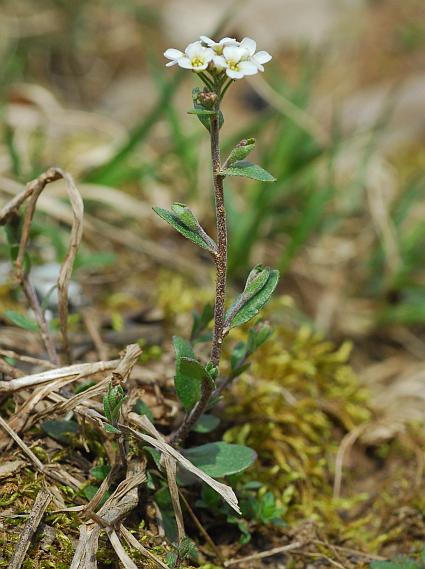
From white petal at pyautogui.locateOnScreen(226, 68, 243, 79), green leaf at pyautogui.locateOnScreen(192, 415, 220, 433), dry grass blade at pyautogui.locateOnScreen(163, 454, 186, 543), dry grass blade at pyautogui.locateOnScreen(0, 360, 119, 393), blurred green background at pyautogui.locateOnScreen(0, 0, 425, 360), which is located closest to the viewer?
white petal at pyautogui.locateOnScreen(226, 68, 243, 79)

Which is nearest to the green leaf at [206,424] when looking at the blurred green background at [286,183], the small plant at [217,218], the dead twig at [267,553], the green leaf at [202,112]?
the small plant at [217,218]

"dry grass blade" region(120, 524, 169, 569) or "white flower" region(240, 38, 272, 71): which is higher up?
"white flower" region(240, 38, 272, 71)

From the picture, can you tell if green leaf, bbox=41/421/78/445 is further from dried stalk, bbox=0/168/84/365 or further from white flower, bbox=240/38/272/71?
white flower, bbox=240/38/272/71

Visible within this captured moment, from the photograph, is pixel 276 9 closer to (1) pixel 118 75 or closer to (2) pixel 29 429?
(1) pixel 118 75

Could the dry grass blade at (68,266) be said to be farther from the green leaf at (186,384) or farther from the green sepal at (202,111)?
the green sepal at (202,111)

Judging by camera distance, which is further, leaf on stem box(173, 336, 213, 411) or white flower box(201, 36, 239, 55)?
leaf on stem box(173, 336, 213, 411)

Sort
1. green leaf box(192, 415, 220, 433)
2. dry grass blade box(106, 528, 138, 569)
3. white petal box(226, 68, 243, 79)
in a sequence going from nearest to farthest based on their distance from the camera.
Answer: white petal box(226, 68, 243, 79)
dry grass blade box(106, 528, 138, 569)
green leaf box(192, 415, 220, 433)

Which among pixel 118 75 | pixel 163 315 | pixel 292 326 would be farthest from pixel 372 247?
pixel 118 75

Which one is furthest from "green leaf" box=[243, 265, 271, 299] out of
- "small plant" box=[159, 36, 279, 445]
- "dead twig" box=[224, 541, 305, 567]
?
"dead twig" box=[224, 541, 305, 567]
